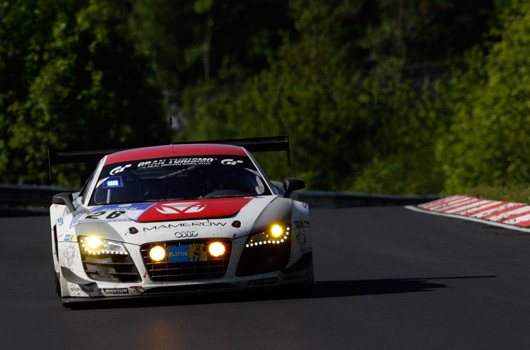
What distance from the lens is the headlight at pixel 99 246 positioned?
1030 cm

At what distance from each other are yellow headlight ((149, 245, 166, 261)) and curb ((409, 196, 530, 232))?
8.67m

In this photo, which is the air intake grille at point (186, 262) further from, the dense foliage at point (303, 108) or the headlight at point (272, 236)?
the dense foliage at point (303, 108)

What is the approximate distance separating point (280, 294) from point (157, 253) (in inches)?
51.4

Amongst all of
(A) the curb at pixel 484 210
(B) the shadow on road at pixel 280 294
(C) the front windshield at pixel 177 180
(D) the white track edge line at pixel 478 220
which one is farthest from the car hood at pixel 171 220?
(A) the curb at pixel 484 210

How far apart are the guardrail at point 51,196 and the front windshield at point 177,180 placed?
13.1 m

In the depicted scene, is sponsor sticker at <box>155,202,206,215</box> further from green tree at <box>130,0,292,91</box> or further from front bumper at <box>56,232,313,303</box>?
green tree at <box>130,0,292,91</box>

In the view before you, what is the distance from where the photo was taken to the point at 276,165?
41.8 meters

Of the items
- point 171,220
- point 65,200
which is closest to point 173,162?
point 65,200

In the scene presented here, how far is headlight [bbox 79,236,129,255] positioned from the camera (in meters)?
10.3

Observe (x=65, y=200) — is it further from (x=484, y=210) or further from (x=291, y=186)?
(x=484, y=210)

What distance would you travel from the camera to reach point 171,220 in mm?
10336

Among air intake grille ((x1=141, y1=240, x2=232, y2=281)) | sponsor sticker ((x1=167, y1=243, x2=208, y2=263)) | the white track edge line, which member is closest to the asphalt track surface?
air intake grille ((x1=141, y1=240, x2=232, y2=281))

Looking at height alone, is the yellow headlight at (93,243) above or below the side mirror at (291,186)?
below

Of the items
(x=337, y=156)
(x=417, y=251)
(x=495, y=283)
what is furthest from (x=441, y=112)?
(x=495, y=283)
